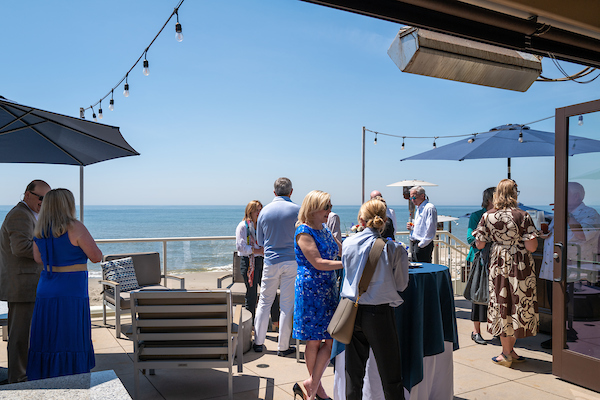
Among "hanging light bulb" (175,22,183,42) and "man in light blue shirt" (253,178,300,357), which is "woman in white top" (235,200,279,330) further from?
"hanging light bulb" (175,22,183,42)

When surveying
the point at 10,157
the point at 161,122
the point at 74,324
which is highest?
the point at 161,122

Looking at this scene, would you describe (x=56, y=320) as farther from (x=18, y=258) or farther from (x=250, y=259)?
(x=250, y=259)

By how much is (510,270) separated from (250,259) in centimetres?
274

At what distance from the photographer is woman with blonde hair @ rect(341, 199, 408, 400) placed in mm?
2572

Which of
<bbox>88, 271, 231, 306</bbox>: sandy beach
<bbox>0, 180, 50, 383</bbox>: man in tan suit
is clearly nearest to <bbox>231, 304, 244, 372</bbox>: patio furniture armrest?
<bbox>0, 180, 50, 383</bbox>: man in tan suit

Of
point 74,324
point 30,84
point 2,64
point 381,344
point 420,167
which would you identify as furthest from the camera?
point 420,167

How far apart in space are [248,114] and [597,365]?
5080 centimetres

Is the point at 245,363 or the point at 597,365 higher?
the point at 597,365

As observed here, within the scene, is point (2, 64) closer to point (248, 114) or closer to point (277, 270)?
point (248, 114)

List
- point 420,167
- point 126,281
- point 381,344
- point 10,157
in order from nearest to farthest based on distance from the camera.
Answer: point 381,344 < point 10,157 < point 126,281 < point 420,167

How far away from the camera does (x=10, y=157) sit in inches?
162

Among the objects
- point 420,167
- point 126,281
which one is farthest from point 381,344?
point 420,167

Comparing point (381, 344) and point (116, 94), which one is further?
point (116, 94)

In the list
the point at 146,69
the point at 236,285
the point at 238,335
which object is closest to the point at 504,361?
the point at 238,335
